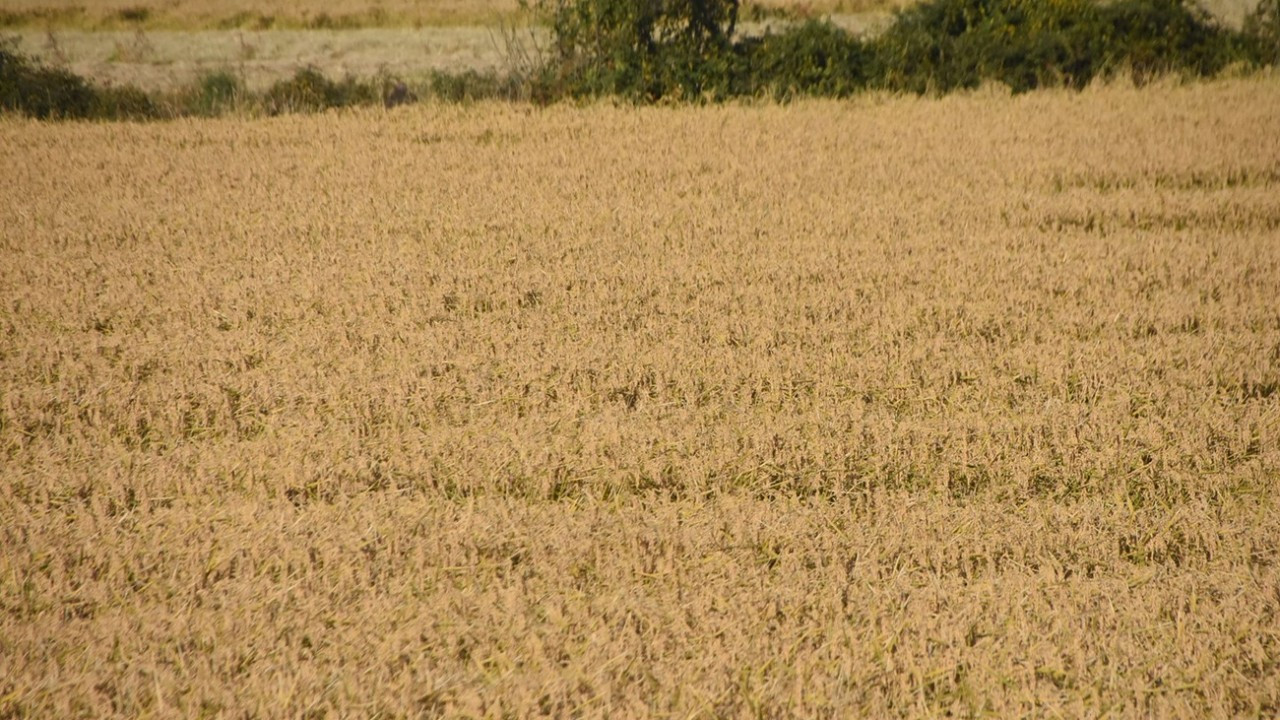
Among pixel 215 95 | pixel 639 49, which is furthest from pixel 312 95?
pixel 639 49

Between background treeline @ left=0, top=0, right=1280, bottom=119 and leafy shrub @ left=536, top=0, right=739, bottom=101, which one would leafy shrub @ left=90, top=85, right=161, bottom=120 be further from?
leafy shrub @ left=536, top=0, right=739, bottom=101

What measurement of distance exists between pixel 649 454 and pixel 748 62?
10.4 metres

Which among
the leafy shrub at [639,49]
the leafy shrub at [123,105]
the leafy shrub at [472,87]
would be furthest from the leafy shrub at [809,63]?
the leafy shrub at [123,105]

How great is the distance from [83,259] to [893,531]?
591 centimetres

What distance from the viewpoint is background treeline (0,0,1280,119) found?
13211mm

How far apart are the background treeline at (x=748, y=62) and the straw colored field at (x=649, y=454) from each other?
16.7 feet

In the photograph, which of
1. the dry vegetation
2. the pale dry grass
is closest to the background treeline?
the pale dry grass

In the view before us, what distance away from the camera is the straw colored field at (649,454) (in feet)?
8.84

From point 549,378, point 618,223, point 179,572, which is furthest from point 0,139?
point 179,572

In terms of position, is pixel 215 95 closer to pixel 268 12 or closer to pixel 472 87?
pixel 472 87

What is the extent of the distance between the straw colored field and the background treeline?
509cm

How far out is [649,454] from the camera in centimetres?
390

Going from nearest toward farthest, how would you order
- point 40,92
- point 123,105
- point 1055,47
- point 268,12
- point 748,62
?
point 1055,47 < point 748,62 < point 40,92 < point 123,105 < point 268,12

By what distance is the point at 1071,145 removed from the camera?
9.90 metres
